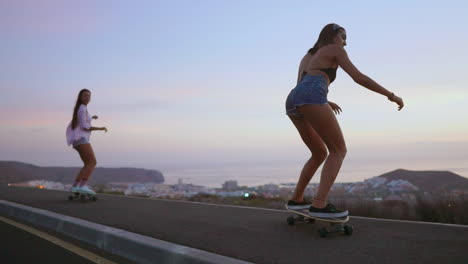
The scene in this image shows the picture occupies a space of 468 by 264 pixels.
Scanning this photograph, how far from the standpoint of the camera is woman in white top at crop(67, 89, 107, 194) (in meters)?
9.08

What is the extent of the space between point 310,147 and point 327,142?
488 millimetres

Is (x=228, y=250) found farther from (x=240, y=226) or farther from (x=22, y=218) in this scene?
(x=22, y=218)

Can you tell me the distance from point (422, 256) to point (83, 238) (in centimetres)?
381

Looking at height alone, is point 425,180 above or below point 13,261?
above

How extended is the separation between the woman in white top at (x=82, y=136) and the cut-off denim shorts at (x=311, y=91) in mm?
5388

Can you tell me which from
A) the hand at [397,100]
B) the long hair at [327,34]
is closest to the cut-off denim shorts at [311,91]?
the long hair at [327,34]

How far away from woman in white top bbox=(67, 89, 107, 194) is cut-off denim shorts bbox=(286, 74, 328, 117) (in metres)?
5.39

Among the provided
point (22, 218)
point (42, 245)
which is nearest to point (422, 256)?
point (42, 245)

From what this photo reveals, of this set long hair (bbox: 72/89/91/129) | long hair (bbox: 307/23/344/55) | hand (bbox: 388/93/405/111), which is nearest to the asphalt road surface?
hand (bbox: 388/93/405/111)

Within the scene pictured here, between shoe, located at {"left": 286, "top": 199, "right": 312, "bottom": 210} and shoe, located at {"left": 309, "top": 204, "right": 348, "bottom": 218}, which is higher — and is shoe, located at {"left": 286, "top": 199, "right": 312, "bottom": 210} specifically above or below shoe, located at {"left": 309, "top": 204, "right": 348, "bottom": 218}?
above

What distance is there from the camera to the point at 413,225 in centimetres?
501

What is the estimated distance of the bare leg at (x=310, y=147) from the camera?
5.08 metres

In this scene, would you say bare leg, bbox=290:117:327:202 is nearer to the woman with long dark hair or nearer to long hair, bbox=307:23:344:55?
the woman with long dark hair

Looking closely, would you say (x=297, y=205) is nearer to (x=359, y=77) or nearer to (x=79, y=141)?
(x=359, y=77)
